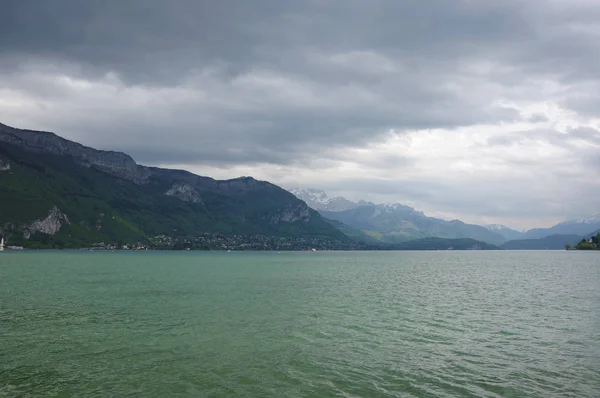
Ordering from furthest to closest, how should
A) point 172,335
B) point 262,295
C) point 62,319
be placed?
1. point 262,295
2. point 62,319
3. point 172,335

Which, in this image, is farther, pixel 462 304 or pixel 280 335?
pixel 462 304

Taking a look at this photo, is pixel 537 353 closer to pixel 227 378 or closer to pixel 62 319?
pixel 227 378

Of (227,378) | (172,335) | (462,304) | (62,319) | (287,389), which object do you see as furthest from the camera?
(462,304)

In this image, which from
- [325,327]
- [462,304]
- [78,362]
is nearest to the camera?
[78,362]

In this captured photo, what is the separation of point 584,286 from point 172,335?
110 m

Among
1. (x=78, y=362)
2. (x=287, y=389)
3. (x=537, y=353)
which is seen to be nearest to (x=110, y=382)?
(x=78, y=362)

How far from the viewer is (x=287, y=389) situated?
106ft

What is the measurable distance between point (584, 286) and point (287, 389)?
110 m

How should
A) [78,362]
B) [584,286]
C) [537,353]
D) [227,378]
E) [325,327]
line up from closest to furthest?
[227,378], [78,362], [537,353], [325,327], [584,286]

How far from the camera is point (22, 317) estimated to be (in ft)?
199

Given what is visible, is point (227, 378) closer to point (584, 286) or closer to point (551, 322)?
point (551, 322)

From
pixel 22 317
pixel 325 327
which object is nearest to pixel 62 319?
pixel 22 317

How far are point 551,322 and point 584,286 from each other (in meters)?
64.4

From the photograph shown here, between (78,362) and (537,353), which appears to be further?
(537,353)
